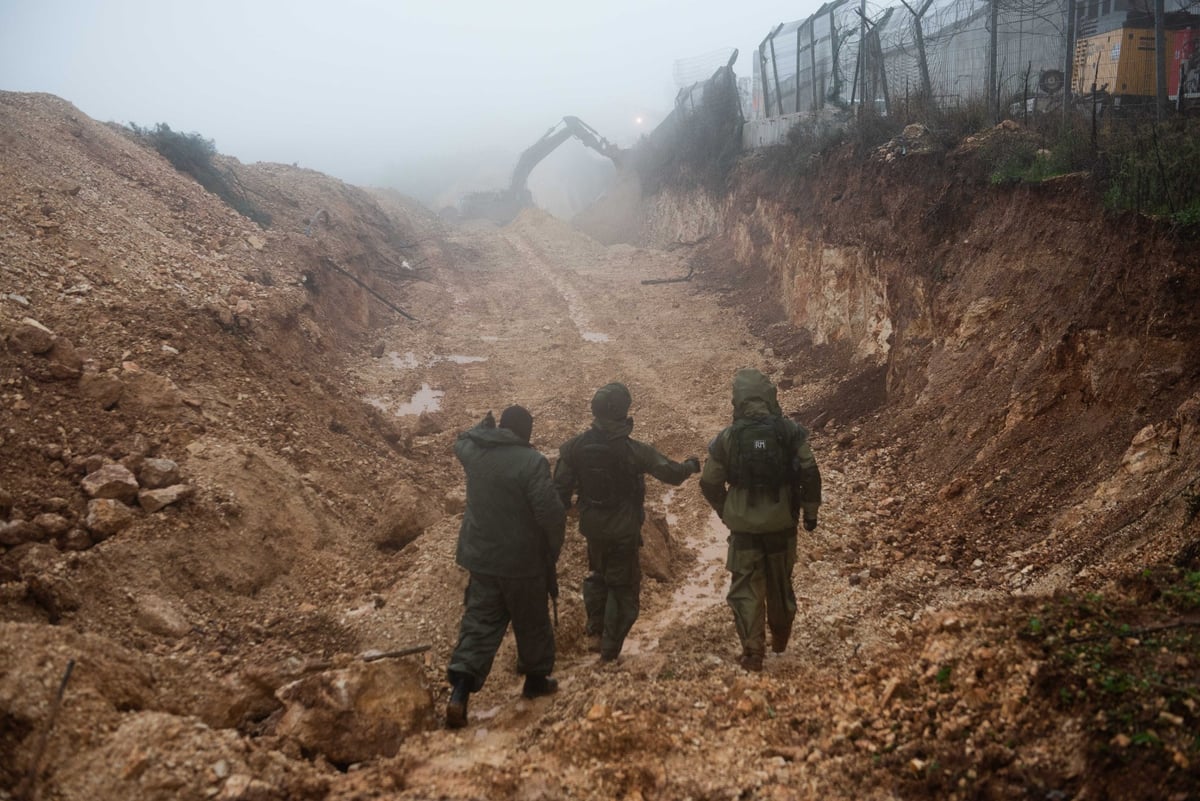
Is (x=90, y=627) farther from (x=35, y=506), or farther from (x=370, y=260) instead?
(x=370, y=260)

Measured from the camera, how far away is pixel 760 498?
443cm

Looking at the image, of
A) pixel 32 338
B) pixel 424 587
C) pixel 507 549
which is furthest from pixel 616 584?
pixel 32 338

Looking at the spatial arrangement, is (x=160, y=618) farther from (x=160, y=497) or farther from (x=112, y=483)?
(x=112, y=483)

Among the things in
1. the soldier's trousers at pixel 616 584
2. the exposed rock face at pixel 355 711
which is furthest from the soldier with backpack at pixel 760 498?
the exposed rock face at pixel 355 711

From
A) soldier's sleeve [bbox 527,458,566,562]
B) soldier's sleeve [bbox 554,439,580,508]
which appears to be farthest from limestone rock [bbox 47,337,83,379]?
soldier's sleeve [bbox 527,458,566,562]

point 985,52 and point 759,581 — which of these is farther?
point 985,52

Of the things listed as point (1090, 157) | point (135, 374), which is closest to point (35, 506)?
point (135, 374)

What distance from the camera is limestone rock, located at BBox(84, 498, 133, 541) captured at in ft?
16.5

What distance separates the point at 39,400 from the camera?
589 cm

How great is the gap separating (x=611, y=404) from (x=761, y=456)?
0.90 m

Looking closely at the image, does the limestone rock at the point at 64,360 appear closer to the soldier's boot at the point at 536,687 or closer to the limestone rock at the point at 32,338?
the limestone rock at the point at 32,338

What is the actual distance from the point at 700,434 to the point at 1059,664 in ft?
22.1

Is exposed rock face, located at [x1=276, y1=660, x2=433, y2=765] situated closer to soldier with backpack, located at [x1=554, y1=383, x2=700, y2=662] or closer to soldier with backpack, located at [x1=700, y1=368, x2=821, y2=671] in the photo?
soldier with backpack, located at [x1=554, y1=383, x2=700, y2=662]

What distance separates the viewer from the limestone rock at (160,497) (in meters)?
5.43
